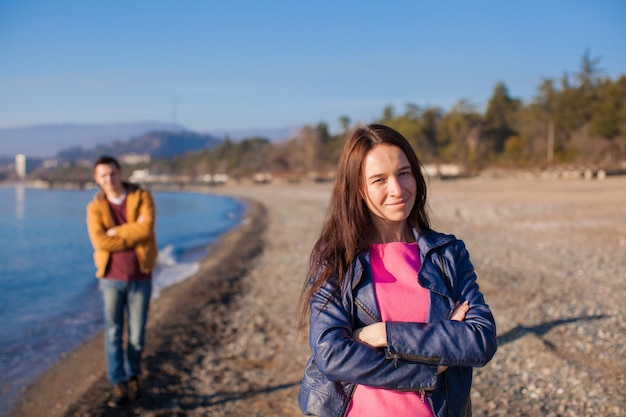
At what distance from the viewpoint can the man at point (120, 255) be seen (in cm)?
470

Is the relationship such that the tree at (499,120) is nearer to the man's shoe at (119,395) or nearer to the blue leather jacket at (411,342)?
the man's shoe at (119,395)

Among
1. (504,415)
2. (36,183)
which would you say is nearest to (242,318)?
(504,415)

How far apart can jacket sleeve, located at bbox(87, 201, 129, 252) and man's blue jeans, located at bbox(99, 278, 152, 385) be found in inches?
11.2

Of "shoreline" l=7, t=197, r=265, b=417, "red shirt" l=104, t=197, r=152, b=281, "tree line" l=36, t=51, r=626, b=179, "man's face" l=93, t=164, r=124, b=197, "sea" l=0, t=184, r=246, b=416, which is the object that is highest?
"tree line" l=36, t=51, r=626, b=179

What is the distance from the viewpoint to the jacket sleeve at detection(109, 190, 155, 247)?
15.6 ft

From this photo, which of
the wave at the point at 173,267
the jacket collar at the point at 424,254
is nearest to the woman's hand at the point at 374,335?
the jacket collar at the point at 424,254

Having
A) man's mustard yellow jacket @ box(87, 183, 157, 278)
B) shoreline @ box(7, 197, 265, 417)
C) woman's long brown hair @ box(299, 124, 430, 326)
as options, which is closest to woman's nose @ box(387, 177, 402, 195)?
woman's long brown hair @ box(299, 124, 430, 326)

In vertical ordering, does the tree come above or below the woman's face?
above

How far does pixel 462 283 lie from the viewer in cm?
195

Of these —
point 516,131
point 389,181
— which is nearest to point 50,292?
point 389,181

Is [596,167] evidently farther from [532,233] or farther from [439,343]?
[439,343]

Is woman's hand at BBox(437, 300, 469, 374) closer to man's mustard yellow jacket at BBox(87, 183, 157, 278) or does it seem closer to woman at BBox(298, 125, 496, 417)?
woman at BBox(298, 125, 496, 417)

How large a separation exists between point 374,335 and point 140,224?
11.4 feet

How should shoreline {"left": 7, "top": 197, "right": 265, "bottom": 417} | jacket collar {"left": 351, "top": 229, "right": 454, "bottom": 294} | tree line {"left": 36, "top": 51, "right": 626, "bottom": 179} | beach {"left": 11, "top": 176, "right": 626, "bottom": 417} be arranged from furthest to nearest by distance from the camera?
tree line {"left": 36, "top": 51, "right": 626, "bottom": 179}
shoreline {"left": 7, "top": 197, "right": 265, "bottom": 417}
beach {"left": 11, "top": 176, "right": 626, "bottom": 417}
jacket collar {"left": 351, "top": 229, "right": 454, "bottom": 294}
